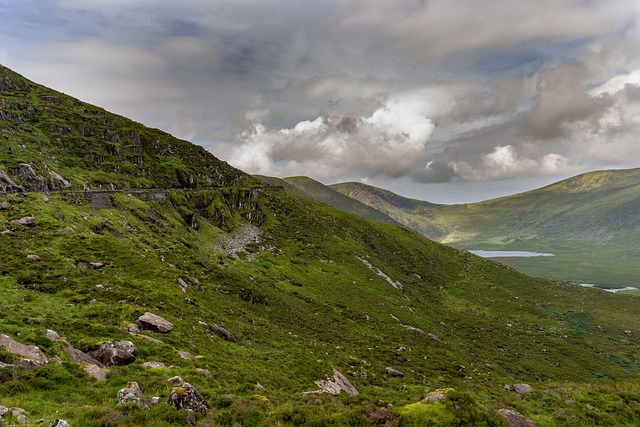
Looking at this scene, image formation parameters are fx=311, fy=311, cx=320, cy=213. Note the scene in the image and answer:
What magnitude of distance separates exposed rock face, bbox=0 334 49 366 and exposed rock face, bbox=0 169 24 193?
2368 inches

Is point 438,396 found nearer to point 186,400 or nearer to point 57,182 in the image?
point 186,400

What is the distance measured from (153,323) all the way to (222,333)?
9.38 metres

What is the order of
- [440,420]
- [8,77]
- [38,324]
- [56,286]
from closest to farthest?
[440,420], [38,324], [56,286], [8,77]

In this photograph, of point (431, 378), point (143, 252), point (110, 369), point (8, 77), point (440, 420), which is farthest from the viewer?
point (8, 77)

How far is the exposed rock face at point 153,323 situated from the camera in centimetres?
3089

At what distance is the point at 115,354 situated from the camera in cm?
2392

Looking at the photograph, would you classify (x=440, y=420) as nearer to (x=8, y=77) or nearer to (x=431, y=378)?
(x=431, y=378)

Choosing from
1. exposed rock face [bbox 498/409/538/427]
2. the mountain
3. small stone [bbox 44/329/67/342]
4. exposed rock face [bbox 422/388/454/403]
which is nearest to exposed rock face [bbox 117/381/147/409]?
the mountain

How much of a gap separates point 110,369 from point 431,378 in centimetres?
3873

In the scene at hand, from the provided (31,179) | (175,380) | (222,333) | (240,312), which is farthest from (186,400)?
(31,179)

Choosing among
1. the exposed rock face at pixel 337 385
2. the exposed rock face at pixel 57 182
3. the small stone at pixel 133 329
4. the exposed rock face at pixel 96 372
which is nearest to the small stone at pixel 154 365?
the exposed rock face at pixel 96 372

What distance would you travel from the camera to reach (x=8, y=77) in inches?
5108

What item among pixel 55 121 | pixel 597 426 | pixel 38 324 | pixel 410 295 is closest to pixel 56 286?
pixel 38 324

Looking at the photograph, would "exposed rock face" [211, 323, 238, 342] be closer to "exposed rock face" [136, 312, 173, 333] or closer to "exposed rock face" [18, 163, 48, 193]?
"exposed rock face" [136, 312, 173, 333]
